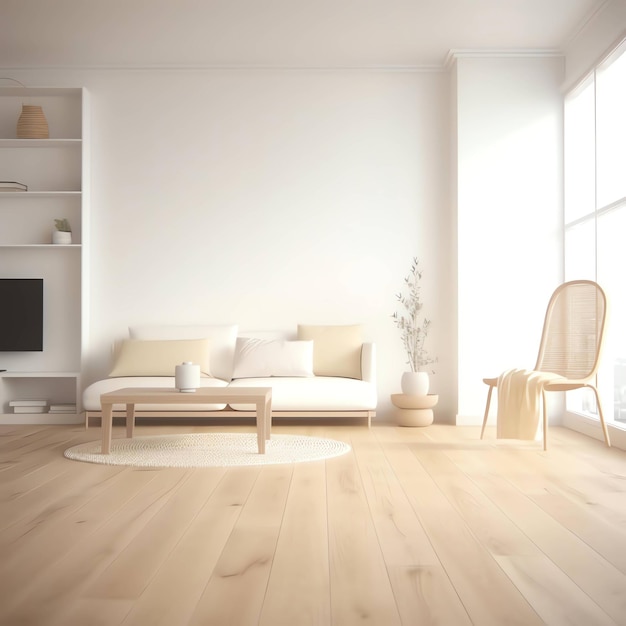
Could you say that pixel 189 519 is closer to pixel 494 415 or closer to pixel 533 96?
pixel 494 415

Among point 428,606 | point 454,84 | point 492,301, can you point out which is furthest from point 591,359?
point 428,606

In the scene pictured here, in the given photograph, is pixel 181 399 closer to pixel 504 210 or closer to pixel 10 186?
pixel 10 186

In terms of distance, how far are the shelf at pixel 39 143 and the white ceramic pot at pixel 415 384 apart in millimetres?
3512

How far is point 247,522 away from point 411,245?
432 centimetres

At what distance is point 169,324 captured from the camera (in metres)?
6.80

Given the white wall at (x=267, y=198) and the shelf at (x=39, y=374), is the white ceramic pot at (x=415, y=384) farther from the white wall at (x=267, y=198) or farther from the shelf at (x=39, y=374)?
the shelf at (x=39, y=374)

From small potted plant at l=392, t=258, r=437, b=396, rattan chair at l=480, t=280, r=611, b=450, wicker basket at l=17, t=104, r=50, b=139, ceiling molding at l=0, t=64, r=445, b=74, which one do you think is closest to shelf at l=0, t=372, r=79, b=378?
wicker basket at l=17, t=104, r=50, b=139

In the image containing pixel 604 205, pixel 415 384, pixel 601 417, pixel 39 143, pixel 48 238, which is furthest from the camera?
pixel 48 238

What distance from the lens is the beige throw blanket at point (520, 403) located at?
4.90 meters

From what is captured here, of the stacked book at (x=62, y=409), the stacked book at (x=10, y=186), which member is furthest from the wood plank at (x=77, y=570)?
the stacked book at (x=10, y=186)

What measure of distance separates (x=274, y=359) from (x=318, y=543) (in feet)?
12.2

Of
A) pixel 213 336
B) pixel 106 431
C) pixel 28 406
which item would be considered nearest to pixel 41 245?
pixel 28 406

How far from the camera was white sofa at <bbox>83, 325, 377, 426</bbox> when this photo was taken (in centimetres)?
602

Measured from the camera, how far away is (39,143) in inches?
263
